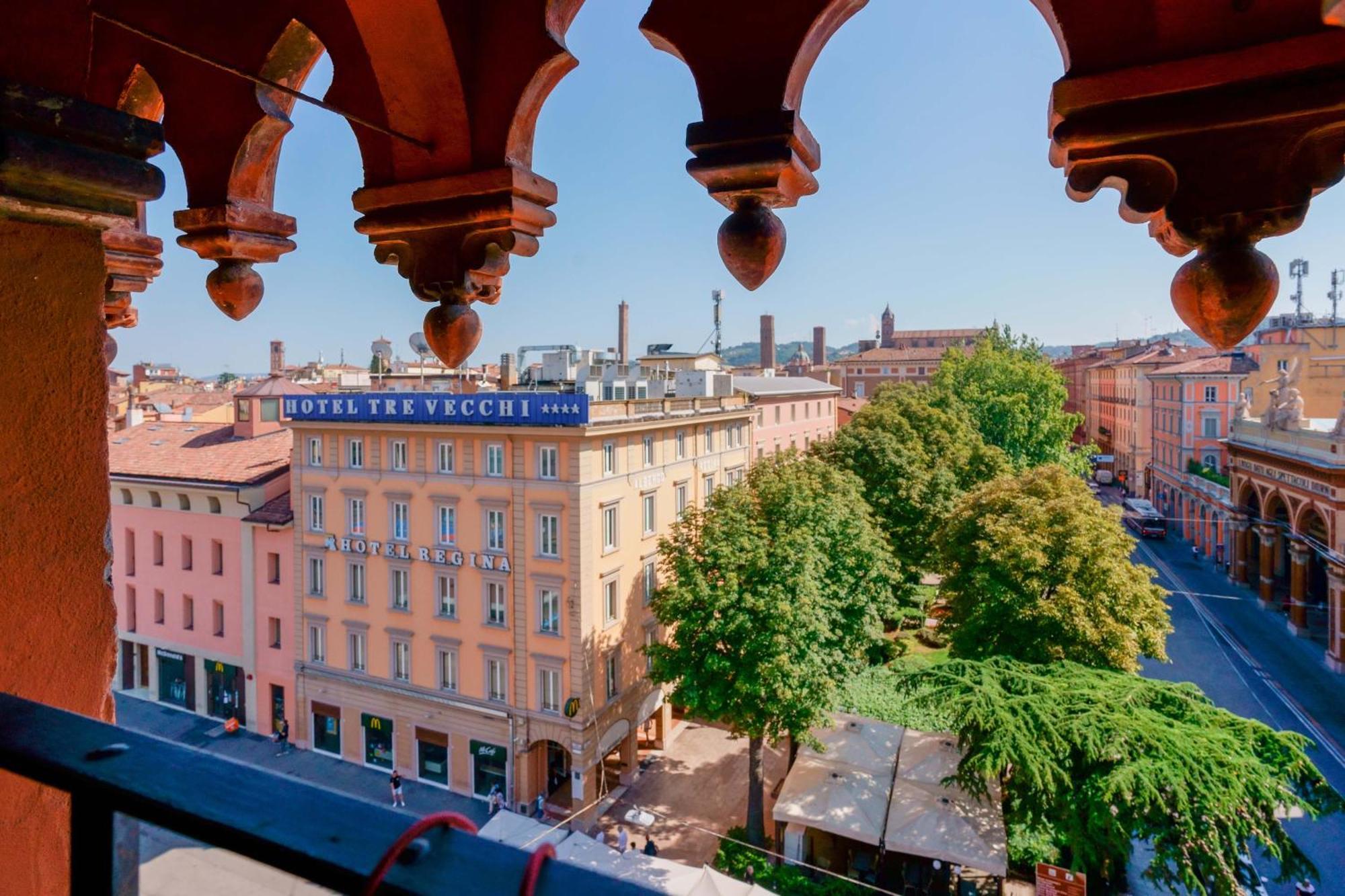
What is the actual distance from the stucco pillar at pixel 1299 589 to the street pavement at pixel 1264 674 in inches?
17.7

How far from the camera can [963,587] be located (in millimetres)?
17969

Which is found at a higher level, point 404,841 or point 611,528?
point 404,841

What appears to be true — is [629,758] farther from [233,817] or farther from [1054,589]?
[233,817]

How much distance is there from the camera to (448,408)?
786 inches

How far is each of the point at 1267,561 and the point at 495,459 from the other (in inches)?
1166

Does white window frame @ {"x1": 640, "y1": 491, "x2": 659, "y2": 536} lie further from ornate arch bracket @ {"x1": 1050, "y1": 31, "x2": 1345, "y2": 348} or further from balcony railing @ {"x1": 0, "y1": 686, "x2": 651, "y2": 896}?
balcony railing @ {"x1": 0, "y1": 686, "x2": 651, "y2": 896}

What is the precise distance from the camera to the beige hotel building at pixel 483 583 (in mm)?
18734

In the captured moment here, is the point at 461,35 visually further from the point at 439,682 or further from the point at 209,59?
the point at 439,682

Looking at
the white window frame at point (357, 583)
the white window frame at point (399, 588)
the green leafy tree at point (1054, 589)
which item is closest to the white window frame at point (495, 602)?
the white window frame at point (399, 588)

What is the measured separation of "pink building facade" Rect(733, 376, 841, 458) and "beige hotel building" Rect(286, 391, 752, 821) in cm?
1149

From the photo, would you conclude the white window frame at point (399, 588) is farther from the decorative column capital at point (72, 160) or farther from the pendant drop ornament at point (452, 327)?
the decorative column capital at point (72, 160)

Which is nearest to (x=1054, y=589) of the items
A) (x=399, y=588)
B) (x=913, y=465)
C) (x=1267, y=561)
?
(x=913, y=465)

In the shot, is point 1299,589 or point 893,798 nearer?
point 893,798

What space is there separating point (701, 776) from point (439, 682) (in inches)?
285
